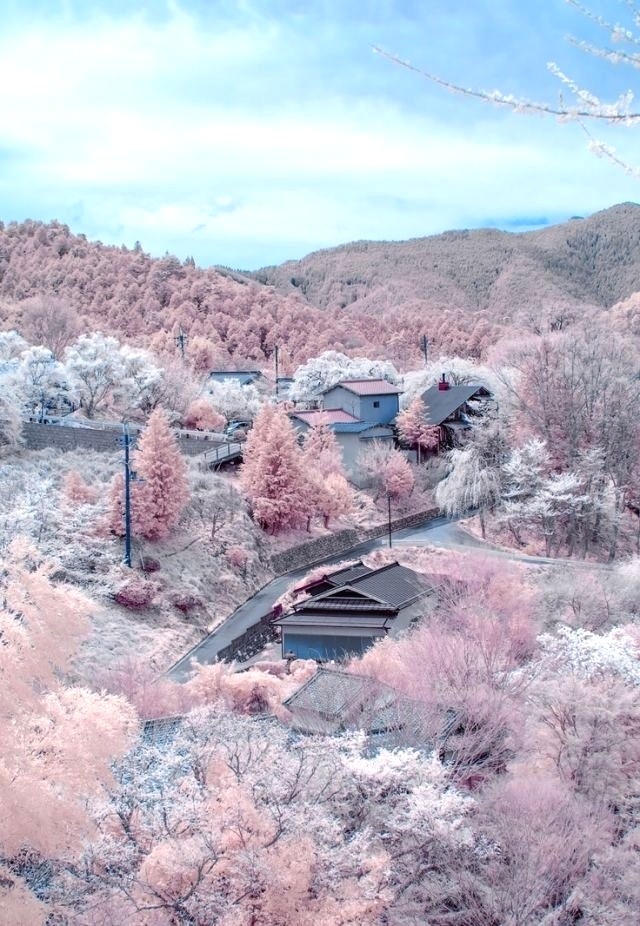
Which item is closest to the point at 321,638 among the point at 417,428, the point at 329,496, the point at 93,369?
the point at 329,496

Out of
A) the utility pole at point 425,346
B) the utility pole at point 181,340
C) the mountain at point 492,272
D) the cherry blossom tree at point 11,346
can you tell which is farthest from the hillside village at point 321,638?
the mountain at point 492,272

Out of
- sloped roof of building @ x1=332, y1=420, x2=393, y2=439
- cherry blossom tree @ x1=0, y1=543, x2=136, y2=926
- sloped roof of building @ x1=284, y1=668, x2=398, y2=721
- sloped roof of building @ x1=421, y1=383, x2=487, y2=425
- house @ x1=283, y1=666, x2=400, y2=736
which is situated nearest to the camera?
cherry blossom tree @ x1=0, y1=543, x2=136, y2=926

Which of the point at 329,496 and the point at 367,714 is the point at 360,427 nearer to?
the point at 329,496

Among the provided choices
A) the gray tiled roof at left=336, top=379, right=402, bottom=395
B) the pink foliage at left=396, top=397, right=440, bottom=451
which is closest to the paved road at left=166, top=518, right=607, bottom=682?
the pink foliage at left=396, top=397, right=440, bottom=451

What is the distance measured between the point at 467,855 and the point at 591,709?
4122 mm

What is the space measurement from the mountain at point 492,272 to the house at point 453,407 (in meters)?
48.2

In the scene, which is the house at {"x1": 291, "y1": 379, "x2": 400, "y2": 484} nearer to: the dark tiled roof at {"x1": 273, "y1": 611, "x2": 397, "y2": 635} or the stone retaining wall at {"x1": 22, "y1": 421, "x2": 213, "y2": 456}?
the stone retaining wall at {"x1": 22, "y1": 421, "x2": 213, "y2": 456}

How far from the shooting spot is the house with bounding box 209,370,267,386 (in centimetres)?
5219

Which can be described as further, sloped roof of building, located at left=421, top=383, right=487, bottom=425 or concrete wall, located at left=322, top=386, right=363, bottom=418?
concrete wall, located at left=322, top=386, right=363, bottom=418

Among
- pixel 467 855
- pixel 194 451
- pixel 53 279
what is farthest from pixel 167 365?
pixel 467 855

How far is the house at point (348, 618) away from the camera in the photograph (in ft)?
69.5

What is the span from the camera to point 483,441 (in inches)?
1436

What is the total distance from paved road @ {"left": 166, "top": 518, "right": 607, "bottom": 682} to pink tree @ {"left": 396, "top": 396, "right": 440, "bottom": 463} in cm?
571

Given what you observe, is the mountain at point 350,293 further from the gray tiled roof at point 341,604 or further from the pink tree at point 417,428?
the gray tiled roof at point 341,604
